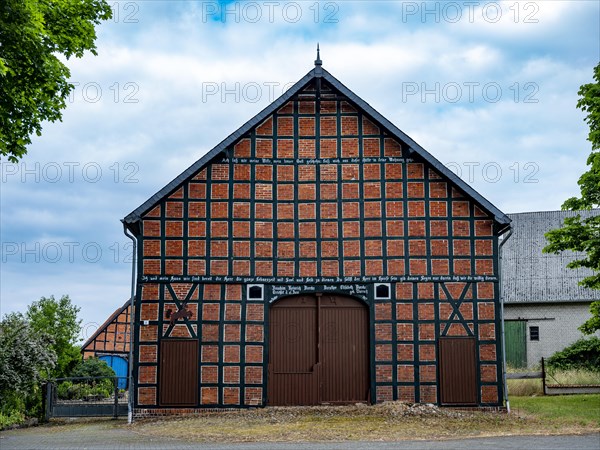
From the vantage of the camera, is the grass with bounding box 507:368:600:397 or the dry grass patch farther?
the grass with bounding box 507:368:600:397

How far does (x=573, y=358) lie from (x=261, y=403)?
16.8 metres

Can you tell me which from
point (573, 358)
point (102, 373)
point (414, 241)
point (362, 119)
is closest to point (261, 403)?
point (414, 241)

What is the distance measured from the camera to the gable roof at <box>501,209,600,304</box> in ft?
116

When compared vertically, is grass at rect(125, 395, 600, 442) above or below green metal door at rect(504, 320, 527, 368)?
below

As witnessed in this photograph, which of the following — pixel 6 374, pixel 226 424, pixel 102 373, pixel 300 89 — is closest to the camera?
pixel 226 424

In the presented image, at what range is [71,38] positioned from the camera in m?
16.8

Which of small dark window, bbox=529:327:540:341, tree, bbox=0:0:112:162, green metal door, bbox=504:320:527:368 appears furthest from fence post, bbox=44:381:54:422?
small dark window, bbox=529:327:540:341

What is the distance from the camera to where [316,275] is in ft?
67.6

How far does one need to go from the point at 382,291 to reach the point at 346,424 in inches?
167

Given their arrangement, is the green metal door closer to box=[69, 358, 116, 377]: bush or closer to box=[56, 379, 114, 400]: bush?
box=[69, 358, 116, 377]: bush

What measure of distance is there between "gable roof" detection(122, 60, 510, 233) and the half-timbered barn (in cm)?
4

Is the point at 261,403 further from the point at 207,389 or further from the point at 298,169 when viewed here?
the point at 298,169

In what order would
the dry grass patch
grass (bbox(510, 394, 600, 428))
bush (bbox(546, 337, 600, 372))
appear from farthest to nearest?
bush (bbox(546, 337, 600, 372)) < grass (bbox(510, 394, 600, 428)) < the dry grass patch

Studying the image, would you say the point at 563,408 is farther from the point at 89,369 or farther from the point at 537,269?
the point at 89,369
